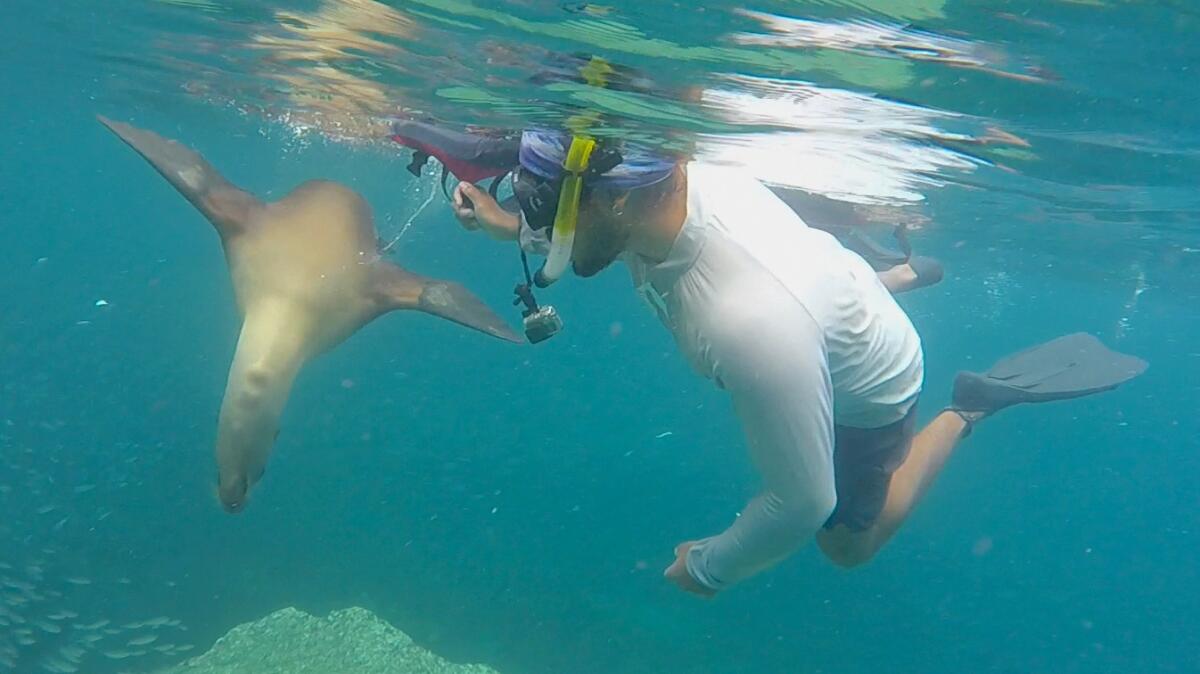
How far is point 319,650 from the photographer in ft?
33.2

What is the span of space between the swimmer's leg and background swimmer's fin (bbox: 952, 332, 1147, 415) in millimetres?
877

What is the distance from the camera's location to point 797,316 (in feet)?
9.91

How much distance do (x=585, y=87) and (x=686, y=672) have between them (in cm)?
976

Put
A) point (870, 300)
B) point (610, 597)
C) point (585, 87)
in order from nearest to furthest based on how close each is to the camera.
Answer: point (870, 300), point (585, 87), point (610, 597)

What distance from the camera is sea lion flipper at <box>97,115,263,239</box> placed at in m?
6.16

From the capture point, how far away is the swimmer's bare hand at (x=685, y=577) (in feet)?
13.5

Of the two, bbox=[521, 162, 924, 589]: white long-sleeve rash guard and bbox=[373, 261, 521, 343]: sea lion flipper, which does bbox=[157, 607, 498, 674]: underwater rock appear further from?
bbox=[521, 162, 924, 589]: white long-sleeve rash guard

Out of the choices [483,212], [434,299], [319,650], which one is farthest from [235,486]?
[319,650]

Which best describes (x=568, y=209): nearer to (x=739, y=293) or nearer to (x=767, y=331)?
(x=739, y=293)

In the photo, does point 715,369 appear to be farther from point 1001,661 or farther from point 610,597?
point 1001,661

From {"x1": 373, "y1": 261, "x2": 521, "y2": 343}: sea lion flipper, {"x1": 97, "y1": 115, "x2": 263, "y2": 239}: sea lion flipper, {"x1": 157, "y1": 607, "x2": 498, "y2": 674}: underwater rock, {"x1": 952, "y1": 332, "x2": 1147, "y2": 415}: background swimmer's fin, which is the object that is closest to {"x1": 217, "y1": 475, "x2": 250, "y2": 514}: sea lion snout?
{"x1": 373, "y1": 261, "x2": 521, "y2": 343}: sea lion flipper

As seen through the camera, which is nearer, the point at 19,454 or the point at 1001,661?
the point at 19,454

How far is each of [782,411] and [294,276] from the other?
4242mm

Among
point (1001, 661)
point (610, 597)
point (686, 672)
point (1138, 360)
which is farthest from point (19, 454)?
point (1001, 661)
